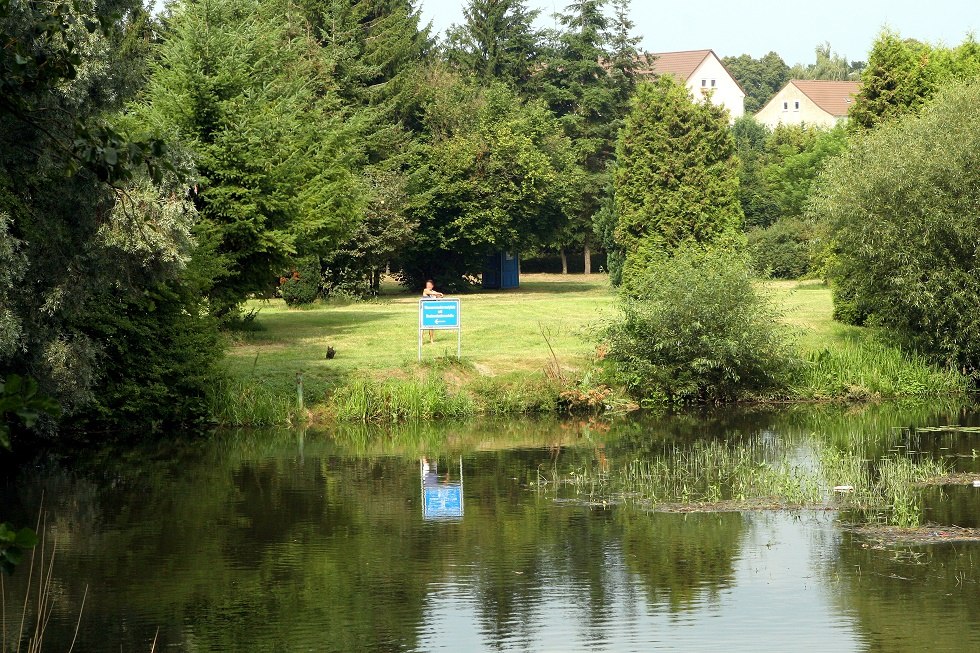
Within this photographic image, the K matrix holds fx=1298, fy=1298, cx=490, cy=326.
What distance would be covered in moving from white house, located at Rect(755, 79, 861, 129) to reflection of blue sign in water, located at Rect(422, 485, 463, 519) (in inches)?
3704

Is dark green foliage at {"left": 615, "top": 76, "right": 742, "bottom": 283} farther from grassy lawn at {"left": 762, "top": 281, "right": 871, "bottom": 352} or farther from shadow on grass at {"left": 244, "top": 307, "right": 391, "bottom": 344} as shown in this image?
shadow on grass at {"left": 244, "top": 307, "right": 391, "bottom": 344}

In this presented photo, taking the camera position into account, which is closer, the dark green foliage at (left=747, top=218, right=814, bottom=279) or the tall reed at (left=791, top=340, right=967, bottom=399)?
the tall reed at (left=791, top=340, right=967, bottom=399)

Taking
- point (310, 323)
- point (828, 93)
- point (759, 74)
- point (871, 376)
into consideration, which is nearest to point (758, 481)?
point (871, 376)

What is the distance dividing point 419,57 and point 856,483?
45918 mm

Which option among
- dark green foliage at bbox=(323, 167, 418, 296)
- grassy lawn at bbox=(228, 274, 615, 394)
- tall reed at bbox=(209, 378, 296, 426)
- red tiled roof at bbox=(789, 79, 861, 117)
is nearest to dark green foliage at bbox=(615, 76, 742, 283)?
grassy lawn at bbox=(228, 274, 615, 394)

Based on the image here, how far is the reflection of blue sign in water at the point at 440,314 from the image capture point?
27.9m

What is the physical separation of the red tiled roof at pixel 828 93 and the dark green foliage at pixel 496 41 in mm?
48029

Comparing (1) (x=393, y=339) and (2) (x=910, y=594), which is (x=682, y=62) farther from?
(2) (x=910, y=594)

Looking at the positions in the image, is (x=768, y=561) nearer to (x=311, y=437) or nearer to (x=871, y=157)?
(x=311, y=437)

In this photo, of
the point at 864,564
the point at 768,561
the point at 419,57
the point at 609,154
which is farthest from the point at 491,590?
the point at 609,154

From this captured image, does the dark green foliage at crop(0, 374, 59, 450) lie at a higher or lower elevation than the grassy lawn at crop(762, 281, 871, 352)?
lower

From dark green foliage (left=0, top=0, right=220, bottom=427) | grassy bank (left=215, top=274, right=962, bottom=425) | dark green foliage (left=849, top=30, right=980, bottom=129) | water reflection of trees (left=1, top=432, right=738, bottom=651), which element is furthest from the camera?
dark green foliage (left=849, top=30, right=980, bottom=129)

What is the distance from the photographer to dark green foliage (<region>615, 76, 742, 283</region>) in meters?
48.8

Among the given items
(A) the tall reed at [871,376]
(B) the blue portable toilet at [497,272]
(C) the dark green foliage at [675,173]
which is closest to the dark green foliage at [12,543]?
(A) the tall reed at [871,376]
